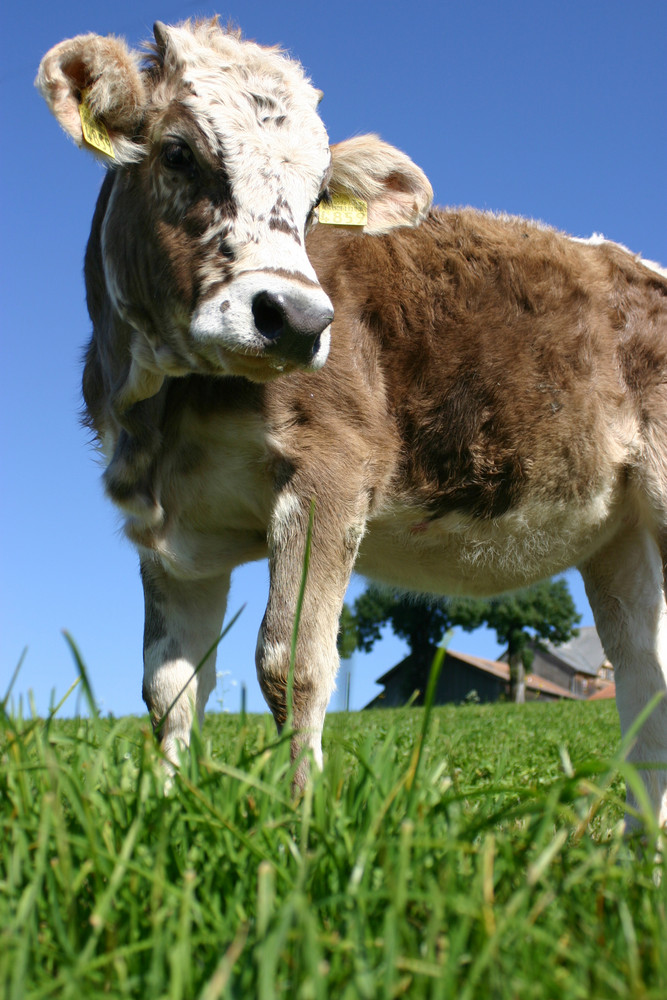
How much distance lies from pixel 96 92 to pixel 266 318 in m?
1.35

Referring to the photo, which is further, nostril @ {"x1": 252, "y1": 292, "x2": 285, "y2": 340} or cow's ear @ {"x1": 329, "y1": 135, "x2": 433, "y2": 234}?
cow's ear @ {"x1": 329, "y1": 135, "x2": 433, "y2": 234}

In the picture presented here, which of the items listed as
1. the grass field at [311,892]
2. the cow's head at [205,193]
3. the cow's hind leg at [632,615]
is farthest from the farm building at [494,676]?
the grass field at [311,892]

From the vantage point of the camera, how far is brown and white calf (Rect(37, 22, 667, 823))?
136 inches

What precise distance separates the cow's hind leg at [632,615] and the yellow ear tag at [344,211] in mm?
2370

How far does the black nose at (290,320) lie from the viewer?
3.06 meters

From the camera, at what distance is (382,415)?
4.06 metres

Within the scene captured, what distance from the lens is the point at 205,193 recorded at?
11.4 feet

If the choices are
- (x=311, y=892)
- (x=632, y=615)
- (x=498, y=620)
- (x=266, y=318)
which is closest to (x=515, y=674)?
(x=498, y=620)

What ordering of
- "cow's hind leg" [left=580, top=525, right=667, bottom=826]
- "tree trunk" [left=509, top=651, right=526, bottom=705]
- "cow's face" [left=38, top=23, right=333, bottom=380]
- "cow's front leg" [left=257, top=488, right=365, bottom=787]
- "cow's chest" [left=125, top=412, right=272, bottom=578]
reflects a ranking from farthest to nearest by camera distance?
"tree trunk" [left=509, top=651, right=526, bottom=705] < "cow's hind leg" [left=580, top=525, right=667, bottom=826] < "cow's chest" [left=125, top=412, right=272, bottom=578] < "cow's front leg" [left=257, top=488, right=365, bottom=787] < "cow's face" [left=38, top=23, right=333, bottom=380]

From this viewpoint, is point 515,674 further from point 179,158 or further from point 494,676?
point 179,158

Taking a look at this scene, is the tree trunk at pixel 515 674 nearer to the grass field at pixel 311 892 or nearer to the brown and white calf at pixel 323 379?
the brown and white calf at pixel 323 379

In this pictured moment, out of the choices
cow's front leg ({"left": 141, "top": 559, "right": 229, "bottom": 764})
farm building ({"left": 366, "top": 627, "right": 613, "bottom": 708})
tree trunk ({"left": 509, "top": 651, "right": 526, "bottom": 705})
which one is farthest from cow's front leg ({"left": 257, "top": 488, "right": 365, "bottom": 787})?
tree trunk ({"left": 509, "top": 651, "right": 526, "bottom": 705})

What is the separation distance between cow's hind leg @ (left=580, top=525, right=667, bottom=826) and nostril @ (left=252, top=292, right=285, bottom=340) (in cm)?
283

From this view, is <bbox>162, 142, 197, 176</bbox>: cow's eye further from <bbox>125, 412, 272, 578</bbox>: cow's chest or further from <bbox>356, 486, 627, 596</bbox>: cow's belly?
<bbox>356, 486, 627, 596</bbox>: cow's belly
